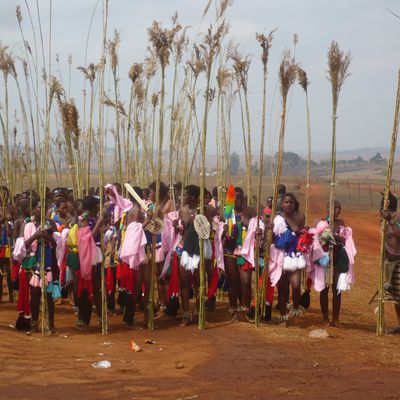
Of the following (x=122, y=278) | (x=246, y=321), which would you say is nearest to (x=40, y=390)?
(x=122, y=278)

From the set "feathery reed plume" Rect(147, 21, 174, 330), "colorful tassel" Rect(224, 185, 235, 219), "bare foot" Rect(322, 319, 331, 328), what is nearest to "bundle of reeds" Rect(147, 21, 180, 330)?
"feathery reed plume" Rect(147, 21, 174, 330)

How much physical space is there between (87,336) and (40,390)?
7.77 ft

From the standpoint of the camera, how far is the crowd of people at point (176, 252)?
790 cm

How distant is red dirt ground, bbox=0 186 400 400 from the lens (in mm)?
5602

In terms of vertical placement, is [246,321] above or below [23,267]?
below

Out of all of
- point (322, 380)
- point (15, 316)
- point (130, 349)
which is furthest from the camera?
point (15, 316)

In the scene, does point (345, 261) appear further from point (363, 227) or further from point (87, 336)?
point (363, 227)

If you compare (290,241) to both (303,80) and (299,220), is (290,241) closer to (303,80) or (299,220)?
(299,220)

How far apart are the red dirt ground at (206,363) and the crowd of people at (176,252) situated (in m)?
0.37

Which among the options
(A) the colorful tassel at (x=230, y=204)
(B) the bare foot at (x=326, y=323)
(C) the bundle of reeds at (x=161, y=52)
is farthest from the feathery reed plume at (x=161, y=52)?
(B) the bare foot at (x=326, y=323)

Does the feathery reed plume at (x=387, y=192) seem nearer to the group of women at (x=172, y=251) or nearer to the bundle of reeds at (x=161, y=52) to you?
the group of women at (x=172, y=251)

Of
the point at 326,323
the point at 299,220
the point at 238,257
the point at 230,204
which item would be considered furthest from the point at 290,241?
the point at 326,323

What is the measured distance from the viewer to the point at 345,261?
8.25 meters

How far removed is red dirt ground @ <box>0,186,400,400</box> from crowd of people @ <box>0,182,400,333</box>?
0.37 m
